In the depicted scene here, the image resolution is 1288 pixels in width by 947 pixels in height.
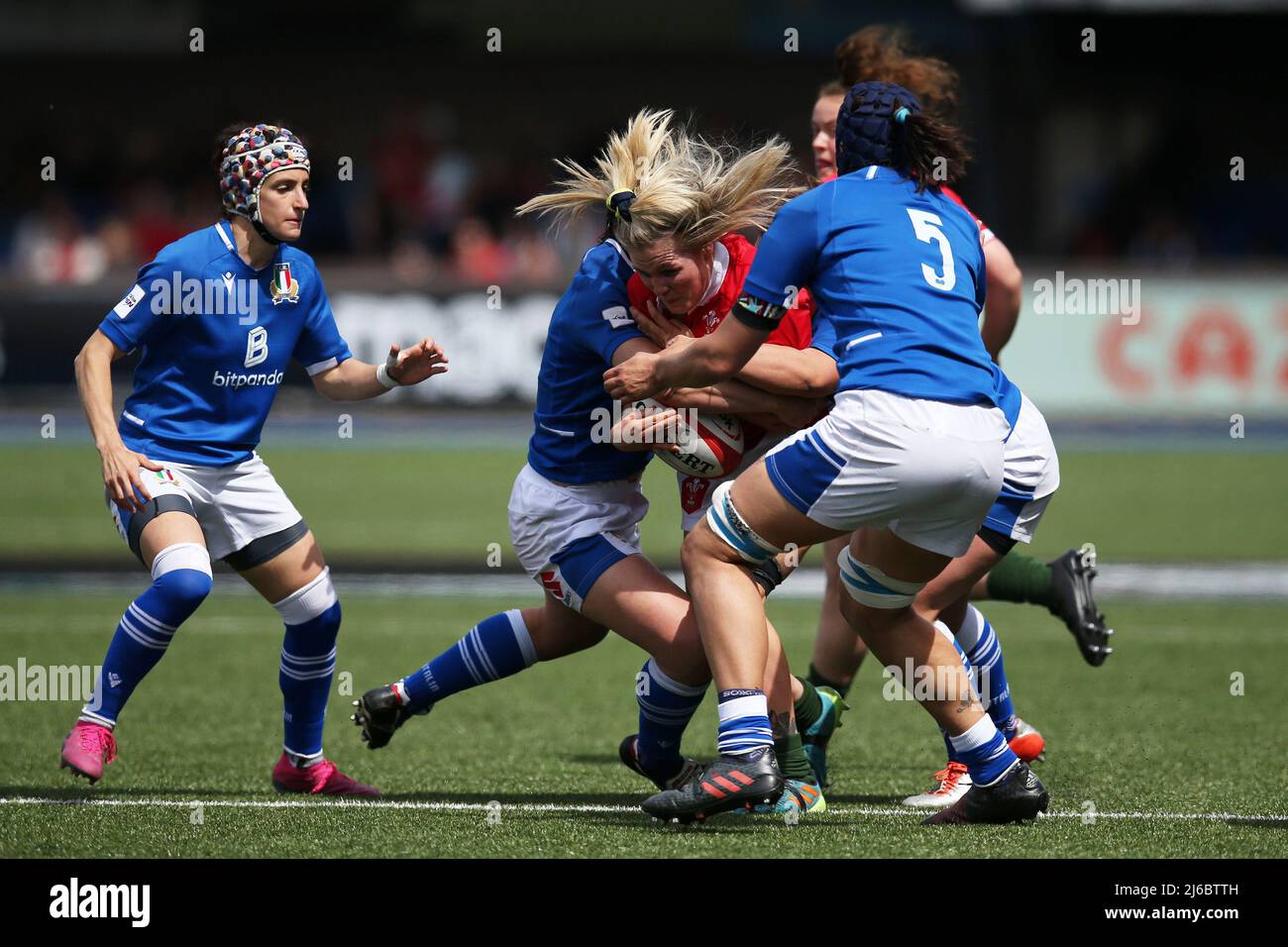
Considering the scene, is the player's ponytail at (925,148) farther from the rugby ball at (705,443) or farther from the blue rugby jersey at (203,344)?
the blue rugby jersey at (203,344)

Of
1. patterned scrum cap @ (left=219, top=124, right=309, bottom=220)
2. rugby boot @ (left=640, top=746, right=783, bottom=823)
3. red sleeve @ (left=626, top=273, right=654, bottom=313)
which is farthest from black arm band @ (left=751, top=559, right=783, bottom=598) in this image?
patterned scrum cap @ (left=219, top=124, right=309, bottom=220)

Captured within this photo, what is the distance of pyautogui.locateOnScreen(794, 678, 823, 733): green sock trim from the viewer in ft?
18.3

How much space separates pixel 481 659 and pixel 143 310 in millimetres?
1478

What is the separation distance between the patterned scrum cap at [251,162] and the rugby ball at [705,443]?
140 cm

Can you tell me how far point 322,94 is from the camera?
85.1 feet

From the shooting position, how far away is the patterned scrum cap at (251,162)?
551 cm

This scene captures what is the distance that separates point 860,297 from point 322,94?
74.2ft

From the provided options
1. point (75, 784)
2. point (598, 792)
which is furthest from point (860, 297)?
point (75, 784)

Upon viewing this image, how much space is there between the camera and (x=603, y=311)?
5027mm

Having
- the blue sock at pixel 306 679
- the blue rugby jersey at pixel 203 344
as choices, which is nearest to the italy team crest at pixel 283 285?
the blue rugby jersey at pixel 203 344

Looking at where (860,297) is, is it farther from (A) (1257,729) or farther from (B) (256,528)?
(A) (1257,729)

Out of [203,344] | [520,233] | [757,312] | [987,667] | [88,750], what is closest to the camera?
[757,312]

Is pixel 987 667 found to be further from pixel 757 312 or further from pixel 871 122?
pixel 871 122

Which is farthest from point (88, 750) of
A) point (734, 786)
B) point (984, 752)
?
point (984, 752)
